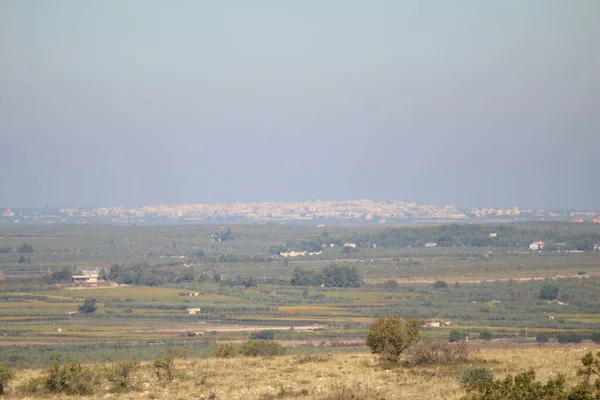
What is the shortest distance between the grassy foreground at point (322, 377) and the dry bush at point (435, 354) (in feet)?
1.39

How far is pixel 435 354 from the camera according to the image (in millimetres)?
22500

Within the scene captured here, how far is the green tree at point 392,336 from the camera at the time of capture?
2312 centimetres

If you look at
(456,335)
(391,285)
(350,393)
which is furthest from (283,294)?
(350,393)

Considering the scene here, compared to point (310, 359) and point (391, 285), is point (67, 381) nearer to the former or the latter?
point (310, 359)

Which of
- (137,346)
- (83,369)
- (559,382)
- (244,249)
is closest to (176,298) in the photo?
(137,346)

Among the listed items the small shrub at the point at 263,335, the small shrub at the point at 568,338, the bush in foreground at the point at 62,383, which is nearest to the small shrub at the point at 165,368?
the bush in foreground at the point at 62,383

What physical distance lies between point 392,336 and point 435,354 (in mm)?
1430

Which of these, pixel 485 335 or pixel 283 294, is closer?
pixel 485 335

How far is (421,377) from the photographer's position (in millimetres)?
20484

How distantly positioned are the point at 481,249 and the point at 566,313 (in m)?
68.6

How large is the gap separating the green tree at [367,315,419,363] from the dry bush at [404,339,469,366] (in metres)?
0.33

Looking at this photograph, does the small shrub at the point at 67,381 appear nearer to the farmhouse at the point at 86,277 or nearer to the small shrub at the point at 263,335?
the small shrub at the point at 263,335

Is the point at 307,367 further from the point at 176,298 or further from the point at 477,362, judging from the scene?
the point at 176,298

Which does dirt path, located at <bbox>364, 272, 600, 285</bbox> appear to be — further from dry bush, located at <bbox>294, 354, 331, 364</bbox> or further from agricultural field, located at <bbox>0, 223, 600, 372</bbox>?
dry bush, located at <bbox>294, 354, 331, 364</bbox>
